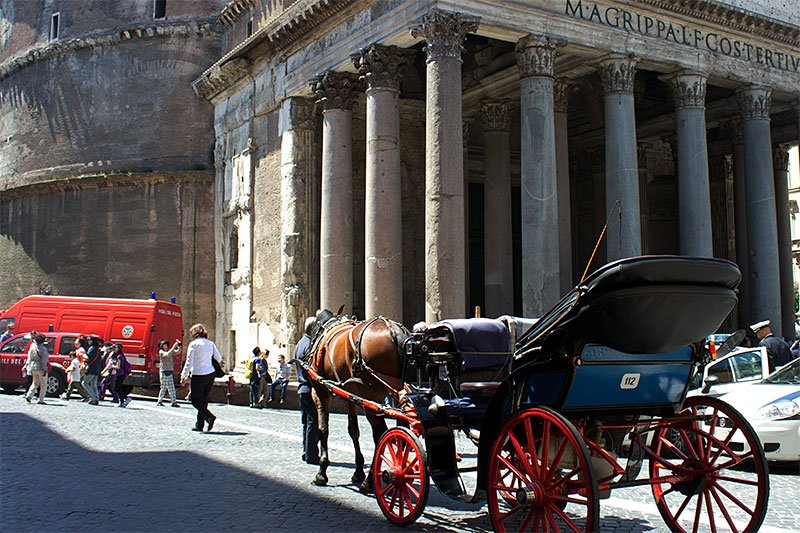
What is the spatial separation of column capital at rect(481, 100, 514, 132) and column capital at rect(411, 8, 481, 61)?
189 inches

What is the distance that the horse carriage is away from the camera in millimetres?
4508

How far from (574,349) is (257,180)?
52.8 ft

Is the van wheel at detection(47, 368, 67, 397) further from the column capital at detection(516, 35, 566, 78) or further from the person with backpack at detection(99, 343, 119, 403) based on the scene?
the column capital at detection(516, 35, 566, 78)

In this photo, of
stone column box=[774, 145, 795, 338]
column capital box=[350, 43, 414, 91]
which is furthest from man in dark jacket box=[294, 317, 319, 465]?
stone column box=[774, 145, 795, 338]

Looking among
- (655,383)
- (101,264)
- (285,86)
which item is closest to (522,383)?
(655,383)

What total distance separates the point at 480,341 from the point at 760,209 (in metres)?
13.5

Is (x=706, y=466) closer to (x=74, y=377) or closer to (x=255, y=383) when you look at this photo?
(x=255, y=383)

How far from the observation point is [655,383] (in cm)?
497

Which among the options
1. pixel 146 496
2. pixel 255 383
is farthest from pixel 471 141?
pixel 146 496

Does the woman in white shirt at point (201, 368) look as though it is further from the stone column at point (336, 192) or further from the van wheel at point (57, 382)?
the van wheel at point (57, 382)

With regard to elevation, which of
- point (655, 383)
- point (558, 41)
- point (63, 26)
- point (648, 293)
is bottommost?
point (655, 383)

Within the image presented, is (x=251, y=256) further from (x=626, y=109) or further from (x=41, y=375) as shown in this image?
(x=626, y=109)

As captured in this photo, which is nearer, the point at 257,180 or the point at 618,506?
the point at 618,506

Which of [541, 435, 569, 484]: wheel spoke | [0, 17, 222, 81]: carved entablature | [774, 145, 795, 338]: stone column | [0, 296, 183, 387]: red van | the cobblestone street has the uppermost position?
[0, 17, 222, 81]: carved entablature
